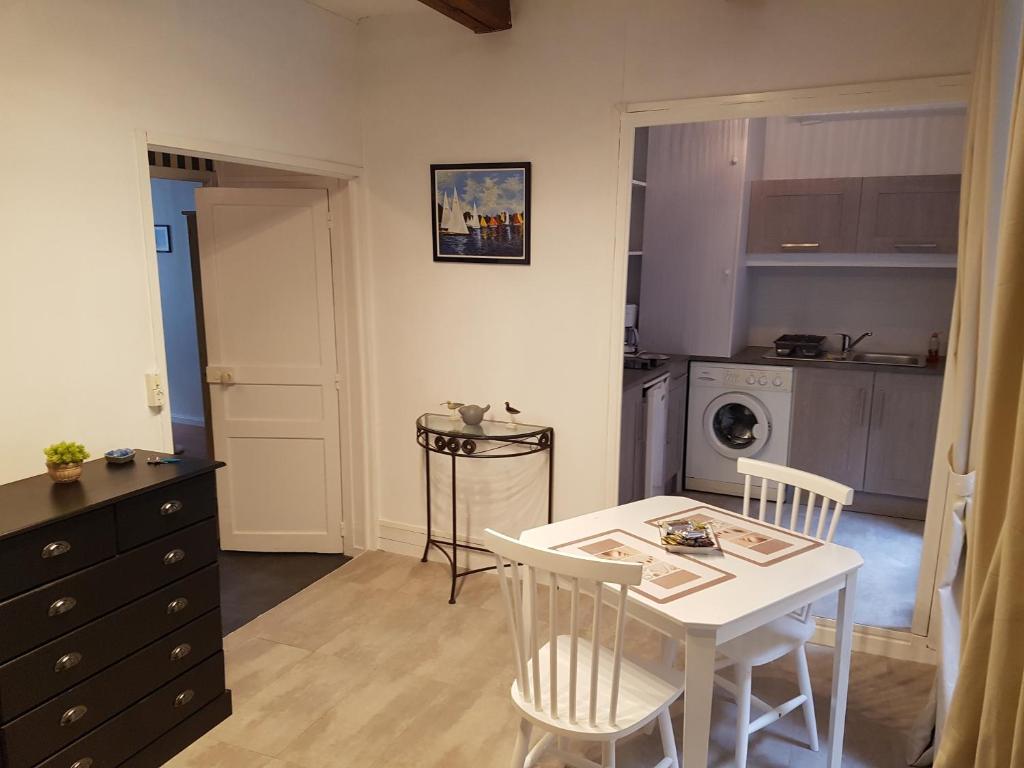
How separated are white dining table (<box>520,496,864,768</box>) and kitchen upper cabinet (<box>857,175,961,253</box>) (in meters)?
2.88

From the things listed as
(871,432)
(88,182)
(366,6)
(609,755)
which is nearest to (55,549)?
(88,182)

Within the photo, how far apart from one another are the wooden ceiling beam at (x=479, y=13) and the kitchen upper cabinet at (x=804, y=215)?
88.4 inches

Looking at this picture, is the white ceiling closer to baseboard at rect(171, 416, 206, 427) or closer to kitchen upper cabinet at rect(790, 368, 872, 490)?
kitchen upper cabinet at rect(790, 368, 872, 490)

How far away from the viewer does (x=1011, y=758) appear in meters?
0.99

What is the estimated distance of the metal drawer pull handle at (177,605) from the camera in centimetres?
225

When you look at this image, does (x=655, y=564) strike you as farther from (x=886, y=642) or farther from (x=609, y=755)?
(x=886, y=642)

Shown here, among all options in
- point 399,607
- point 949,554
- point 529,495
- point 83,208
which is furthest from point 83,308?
point 949,554

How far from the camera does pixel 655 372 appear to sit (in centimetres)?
409

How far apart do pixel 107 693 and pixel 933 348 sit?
4.81m

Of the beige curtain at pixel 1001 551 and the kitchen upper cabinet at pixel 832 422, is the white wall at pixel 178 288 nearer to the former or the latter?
the kitchen upper cabinet at pixel 832 422

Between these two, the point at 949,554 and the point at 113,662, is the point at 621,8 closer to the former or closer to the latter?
the point at 949,554

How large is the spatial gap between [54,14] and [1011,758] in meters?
2.89

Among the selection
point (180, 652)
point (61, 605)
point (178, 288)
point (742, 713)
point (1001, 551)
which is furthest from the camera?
point (178, 288)

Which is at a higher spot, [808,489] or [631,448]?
[808,489]
